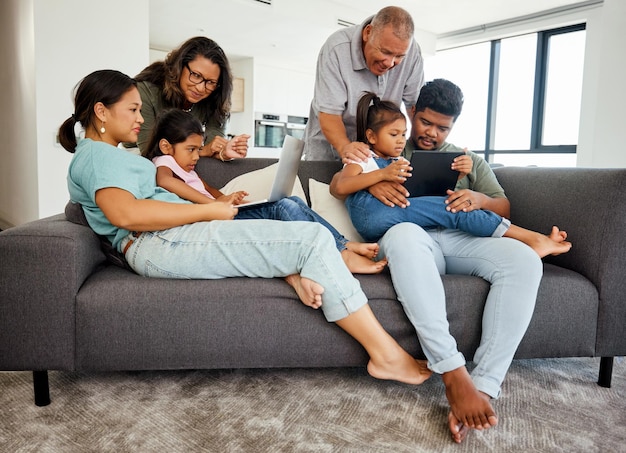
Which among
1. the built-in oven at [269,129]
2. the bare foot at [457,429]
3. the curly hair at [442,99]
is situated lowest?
the bare foot at [457,429]

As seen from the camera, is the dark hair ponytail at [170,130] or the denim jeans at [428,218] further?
the dark hair ponytail at [170,130]

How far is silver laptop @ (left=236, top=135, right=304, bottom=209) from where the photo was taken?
1661 millimetres

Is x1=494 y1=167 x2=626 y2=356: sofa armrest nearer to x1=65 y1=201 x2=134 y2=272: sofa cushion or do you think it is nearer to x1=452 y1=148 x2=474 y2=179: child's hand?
x1=452 y1=148 x2=474 y2=179: child's hand

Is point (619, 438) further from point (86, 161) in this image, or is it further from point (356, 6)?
point (356, 6)

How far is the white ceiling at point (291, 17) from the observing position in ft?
17.3

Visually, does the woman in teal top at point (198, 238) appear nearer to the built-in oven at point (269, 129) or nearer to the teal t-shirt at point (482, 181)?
the teal t-shirt at point (482, 181)

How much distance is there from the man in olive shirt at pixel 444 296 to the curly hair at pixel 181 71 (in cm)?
89

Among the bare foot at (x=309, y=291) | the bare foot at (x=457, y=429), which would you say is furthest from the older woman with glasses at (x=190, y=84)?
the bare foot at (x=457, y=429)

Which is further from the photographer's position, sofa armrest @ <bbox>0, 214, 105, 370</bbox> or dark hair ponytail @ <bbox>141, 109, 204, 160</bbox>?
dark hair ponytail @ <bbox>141, 109, 204, 160</bbox>

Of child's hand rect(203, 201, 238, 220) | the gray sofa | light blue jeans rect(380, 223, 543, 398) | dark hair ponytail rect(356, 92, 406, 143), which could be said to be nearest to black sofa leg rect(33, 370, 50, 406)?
the gray sofa

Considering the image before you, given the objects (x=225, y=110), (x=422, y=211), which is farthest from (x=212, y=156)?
(x=422, y=211)

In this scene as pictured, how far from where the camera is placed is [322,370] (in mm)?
1701

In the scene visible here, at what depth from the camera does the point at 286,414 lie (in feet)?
4.55

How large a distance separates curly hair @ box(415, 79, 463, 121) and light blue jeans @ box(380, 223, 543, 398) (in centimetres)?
65
